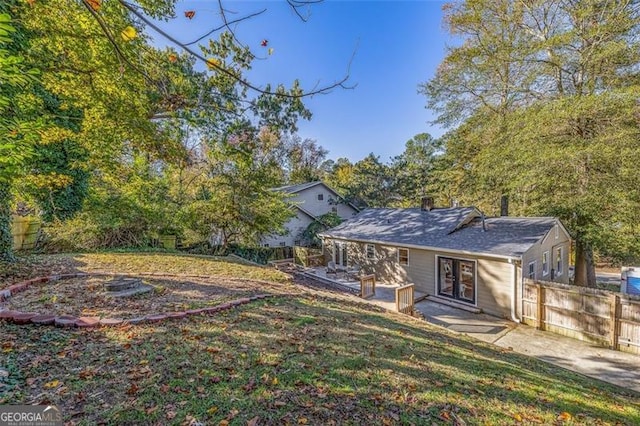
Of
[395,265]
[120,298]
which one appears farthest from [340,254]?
[120,298]

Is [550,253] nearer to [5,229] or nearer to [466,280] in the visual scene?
[466,280]

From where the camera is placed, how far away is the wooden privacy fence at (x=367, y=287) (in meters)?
11.3

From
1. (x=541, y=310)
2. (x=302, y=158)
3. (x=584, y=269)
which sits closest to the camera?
(x=541, y=310)

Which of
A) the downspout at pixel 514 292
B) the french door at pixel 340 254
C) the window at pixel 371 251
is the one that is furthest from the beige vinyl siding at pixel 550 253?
the french door at pixel 340 254

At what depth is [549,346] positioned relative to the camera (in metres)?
7.90

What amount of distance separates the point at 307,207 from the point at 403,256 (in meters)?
11.4

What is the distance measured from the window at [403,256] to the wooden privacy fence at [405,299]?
3755mm

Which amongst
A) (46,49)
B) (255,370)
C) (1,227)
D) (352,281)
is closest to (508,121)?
(352,281)

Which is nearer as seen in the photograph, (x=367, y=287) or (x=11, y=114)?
(x=11, y=114)

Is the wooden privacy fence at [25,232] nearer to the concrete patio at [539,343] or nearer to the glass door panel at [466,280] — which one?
the concrete patio at [539,343]

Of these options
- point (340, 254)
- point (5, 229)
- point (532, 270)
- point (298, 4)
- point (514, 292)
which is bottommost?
point (514, 292)

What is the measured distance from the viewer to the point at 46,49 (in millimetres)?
5570

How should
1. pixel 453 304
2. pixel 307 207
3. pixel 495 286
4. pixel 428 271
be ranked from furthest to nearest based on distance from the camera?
pixel 307 207, pixel 428 271, pixel 453 304, pixel 495 286

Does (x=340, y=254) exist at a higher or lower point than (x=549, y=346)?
higher
